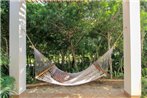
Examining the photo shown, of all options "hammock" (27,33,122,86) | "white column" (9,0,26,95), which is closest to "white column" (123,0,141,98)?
"hammock" (27,33,122,86)

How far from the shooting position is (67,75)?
217 inches

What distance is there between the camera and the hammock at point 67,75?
17.3 ft

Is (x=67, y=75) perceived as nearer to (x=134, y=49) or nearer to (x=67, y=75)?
(x=67, y=75)

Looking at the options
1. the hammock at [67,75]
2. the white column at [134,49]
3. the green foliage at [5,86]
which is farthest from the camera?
the hammock at [67,75]

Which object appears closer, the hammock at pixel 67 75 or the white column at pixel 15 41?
the white column at pixel 15 41

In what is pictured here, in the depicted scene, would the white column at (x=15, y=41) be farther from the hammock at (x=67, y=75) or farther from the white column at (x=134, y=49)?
the white column at (x=134, y=49)

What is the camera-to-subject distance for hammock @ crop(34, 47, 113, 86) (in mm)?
5258

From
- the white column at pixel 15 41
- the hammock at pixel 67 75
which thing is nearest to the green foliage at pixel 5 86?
the white column at pixel 15 41

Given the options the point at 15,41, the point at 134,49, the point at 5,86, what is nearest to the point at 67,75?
the point at 15,41

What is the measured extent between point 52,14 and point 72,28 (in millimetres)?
714

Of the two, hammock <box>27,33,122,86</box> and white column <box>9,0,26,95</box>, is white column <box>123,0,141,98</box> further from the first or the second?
white column <box>9,0,26,95</box>

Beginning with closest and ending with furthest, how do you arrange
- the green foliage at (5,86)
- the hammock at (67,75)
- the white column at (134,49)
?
the green foliage at (5,86), the white column at (134,49), the hammock at (67,75)

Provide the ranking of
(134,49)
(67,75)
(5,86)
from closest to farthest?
1. (5,86)
2. (134,49)
3. (67,75)

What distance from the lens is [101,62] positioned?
5410 mm
